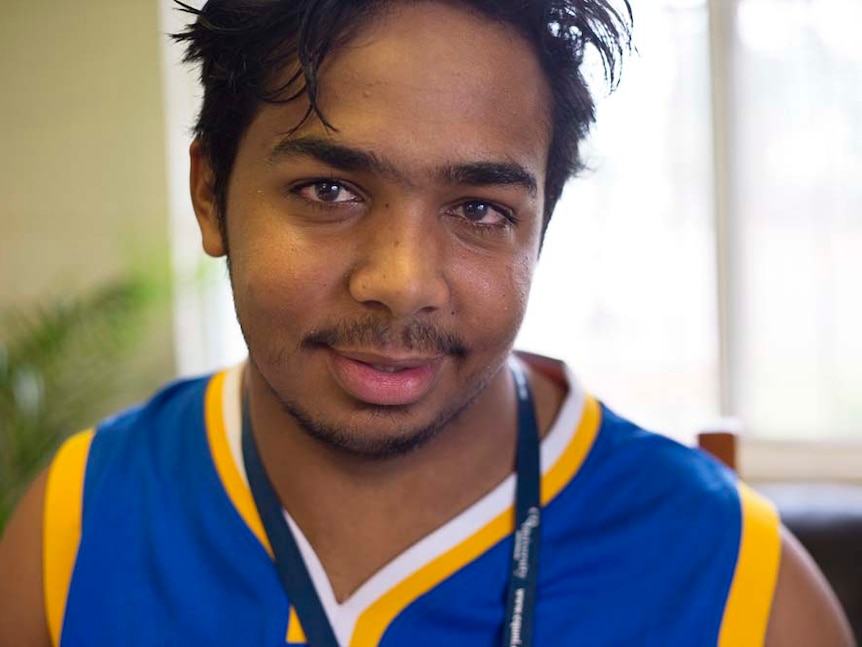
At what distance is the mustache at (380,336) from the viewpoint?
3.31 ft

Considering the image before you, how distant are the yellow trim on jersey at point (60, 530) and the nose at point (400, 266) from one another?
0.52 m

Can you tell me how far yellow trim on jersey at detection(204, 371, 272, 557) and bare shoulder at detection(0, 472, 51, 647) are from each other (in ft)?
0.68

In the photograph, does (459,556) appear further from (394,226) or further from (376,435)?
(394,226)

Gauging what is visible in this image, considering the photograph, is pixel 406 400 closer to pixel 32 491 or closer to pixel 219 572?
pixel 219 572

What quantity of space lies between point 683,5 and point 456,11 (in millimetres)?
2379

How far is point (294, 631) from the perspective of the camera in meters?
1.18

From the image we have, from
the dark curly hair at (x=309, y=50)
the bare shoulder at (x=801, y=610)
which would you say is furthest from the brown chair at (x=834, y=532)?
the dark curly hair at (x=309, y=50)

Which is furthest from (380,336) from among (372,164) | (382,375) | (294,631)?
(294,631)

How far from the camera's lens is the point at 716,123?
130 inches

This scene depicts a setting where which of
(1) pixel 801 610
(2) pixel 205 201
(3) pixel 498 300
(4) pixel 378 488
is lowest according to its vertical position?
(1) pixel 801 610

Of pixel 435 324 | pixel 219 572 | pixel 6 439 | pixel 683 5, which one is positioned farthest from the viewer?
pixel 683 5

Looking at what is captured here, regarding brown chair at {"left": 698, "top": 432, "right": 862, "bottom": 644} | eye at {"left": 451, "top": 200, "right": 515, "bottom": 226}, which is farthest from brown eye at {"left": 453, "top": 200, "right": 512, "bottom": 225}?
brown chair at {"left": 698, "top": 432, "right": 862, "bottom": 644}

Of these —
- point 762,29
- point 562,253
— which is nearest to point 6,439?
point 562,253

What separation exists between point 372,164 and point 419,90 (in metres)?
0.08
